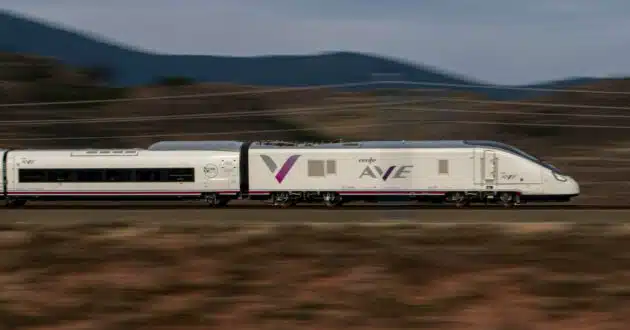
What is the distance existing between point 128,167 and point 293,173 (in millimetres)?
5910

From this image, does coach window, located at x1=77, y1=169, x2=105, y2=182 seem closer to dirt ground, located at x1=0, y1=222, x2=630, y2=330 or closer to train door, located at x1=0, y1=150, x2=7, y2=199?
train door, located at x1=0, y1=150, x2=7, y2=199

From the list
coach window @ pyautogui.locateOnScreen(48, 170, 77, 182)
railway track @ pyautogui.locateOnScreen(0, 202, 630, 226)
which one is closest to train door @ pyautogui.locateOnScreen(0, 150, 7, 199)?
coach window @ pyautogui.locateOnScreen(48, 170, 77, 182)

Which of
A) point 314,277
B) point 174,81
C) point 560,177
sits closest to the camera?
point 314,277

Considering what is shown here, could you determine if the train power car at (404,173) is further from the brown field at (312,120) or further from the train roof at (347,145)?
the brown field at (312,120)

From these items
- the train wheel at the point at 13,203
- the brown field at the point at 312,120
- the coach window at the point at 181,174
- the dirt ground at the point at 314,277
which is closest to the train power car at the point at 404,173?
the brown field at the point at 312,120

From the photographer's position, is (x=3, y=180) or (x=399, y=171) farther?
(x=3, y=180)

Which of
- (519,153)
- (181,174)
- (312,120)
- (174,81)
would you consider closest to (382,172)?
(519,153)

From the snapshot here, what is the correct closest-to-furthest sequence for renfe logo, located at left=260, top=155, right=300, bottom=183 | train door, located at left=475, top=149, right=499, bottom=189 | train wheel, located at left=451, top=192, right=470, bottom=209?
train door, located at left=475, top=149, right=499, bottom=189
train wheel, located at left=451, top=192, right=470, bottom=209
renfe logo, located at left=260, top=155, right=300, bottom=183

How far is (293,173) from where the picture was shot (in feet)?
103

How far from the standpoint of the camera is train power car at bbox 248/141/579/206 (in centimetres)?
3033

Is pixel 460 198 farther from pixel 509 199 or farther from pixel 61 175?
pixel 61 175

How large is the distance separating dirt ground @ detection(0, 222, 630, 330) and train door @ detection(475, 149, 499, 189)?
35.6 feet

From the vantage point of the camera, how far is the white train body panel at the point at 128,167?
32000mm

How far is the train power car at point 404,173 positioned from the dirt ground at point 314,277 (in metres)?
10.9
